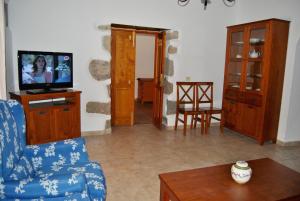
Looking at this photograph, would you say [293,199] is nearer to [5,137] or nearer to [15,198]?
[15,198]

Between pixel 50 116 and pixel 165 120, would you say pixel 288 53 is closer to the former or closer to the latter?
pixel 165 120

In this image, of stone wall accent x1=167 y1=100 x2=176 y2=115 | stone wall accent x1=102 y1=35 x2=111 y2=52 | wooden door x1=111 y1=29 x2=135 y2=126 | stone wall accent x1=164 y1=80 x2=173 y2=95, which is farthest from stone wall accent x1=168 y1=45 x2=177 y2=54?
stone wall accent x1=102 y1=35 x2=111 y2=52

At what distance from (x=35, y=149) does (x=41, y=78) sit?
178 cm

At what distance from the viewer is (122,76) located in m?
4.89

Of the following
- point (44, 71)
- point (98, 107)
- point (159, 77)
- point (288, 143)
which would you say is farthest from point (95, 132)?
point (288, 143)

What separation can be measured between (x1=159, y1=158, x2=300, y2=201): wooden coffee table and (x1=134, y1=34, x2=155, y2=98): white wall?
6169 mm

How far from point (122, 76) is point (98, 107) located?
96 cm

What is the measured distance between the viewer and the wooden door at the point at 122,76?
4715mm

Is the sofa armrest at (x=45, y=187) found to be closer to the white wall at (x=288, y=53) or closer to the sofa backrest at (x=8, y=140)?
the sofa backrest at (x=8, y=140)

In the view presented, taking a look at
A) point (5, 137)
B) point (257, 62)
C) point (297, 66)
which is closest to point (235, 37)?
point (257, 62)

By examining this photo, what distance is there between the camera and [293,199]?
Result: 1.67 metres

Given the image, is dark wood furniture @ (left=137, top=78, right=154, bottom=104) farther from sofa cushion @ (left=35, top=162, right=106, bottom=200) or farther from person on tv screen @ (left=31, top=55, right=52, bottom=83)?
sofa cushion @ (left=35, top=162, right=106, bottom=200)

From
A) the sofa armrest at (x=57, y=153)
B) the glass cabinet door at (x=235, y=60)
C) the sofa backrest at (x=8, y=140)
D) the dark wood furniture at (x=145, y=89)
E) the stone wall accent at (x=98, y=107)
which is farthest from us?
the dark wood furniture at (x=145, y=89)

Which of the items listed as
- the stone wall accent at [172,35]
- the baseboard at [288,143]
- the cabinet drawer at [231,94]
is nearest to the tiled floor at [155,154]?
the baseboard at [288,143]
